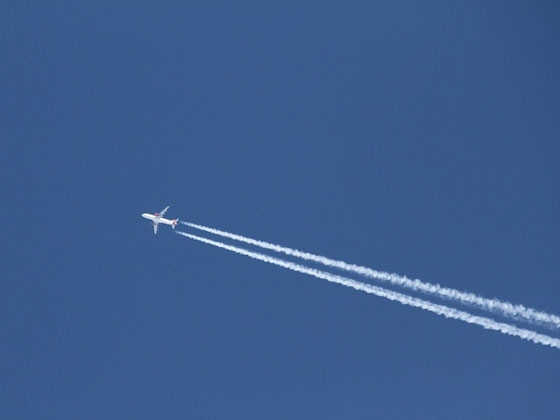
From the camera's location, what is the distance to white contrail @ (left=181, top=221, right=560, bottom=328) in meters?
61.1

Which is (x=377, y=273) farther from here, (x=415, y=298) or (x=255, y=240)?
(x=255, y=240)

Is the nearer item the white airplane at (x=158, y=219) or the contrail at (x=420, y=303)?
the contrail at (x=420, y=303)

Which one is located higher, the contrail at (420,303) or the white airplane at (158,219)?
the white airplane at (158,219)

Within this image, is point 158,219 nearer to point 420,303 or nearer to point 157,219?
point 157,219

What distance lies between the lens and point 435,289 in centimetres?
6825

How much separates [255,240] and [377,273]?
18.0 metres

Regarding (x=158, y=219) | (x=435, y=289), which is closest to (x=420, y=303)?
(x=435, y=289)

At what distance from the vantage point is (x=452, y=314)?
6475 centimetres

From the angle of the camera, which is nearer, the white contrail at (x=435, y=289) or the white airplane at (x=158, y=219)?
the white contrail at (x=435, y=289)

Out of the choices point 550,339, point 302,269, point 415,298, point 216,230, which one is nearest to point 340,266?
point 302,269

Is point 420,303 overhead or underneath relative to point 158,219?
underneath

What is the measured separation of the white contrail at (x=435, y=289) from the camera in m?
61.1

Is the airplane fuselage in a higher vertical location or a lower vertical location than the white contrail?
higher

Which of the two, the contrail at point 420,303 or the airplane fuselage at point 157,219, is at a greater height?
the airplane fuselage at point 157,219
